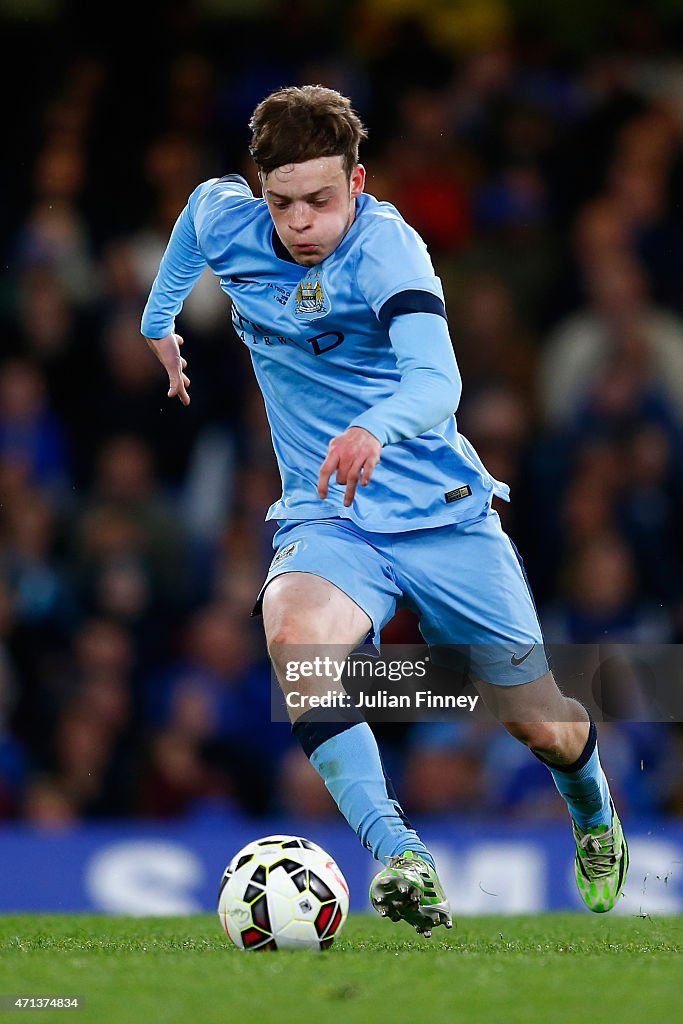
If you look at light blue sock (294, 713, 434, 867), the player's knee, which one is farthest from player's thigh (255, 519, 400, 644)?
the player's knee

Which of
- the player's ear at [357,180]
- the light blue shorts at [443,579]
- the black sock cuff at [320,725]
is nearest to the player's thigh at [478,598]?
the light blue shorts at [443,579]

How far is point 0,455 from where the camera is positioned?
27.8 feet

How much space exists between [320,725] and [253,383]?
466 cm

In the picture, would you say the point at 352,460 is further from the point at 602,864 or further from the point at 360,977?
the point at 602,864

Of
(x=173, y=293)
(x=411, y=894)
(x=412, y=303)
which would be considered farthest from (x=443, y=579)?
(x=173, y=293)

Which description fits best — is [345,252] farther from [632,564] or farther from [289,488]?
[632,564]

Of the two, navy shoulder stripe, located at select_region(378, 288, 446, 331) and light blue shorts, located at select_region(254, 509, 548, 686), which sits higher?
navy shoulder stripe, located at select_region(378, 288, 446, 331)

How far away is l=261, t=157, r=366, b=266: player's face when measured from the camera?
14.1 feet

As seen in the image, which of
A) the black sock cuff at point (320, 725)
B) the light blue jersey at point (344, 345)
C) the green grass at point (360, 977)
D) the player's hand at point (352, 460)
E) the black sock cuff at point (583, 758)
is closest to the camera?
the green grass at point (360, 977)

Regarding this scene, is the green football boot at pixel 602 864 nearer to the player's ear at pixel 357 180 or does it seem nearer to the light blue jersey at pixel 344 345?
the light blue jersey at pixel 344 345

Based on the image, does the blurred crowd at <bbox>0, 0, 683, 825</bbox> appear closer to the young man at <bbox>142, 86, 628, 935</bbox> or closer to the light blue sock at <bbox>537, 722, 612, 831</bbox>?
the light blue sock at <bbox>537, 722, 612, 831</bbox>

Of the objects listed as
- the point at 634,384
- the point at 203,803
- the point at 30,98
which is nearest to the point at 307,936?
the point at 203,803

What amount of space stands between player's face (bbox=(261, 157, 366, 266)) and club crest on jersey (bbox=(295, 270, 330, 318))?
51mm

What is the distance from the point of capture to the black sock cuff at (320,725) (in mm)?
4078
